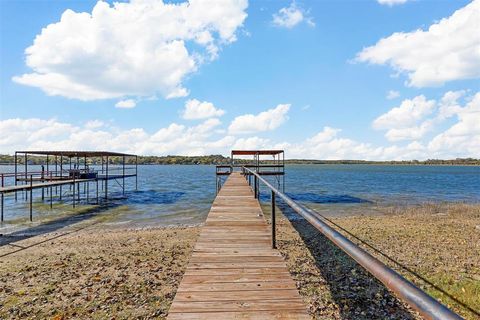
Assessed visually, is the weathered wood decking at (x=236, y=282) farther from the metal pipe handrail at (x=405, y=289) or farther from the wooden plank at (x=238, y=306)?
the metal pipe handrail at (x=405, y=289)

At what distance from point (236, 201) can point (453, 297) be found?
5.76 m

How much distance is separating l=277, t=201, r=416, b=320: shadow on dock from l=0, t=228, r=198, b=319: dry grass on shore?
10.8ft

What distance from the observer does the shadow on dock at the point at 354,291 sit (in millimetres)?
5012

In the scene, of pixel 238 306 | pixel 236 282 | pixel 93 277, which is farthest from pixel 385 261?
pixel 93 277

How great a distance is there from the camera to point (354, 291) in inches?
230

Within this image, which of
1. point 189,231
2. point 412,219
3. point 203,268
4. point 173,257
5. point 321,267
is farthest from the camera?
point 412,219

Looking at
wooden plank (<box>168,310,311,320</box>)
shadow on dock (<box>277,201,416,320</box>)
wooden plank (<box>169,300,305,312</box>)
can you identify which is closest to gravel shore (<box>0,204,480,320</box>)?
shadow on dock (<box>277,201,416,320</box>)

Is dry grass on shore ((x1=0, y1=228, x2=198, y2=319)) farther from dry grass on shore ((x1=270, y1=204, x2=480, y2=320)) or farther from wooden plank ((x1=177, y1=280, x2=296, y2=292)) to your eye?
dry grass on shore ((x1=270, y1=204, x2=480, y2=320))

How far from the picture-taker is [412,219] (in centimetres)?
1491

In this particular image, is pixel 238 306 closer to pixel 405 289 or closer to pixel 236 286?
pixel 236 286

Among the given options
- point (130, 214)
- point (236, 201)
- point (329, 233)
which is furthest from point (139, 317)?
point (130, 214)

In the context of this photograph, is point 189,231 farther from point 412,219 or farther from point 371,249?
point 412,219

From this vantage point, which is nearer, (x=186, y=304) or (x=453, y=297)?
(x=186, y=304)

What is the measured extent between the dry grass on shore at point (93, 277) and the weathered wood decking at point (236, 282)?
5.64 feet
